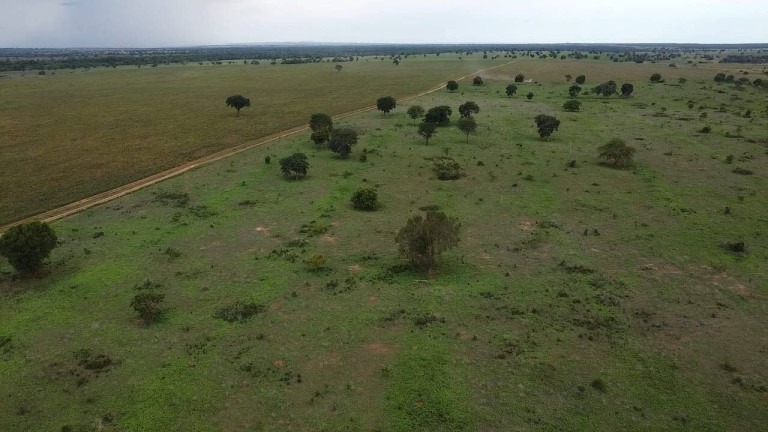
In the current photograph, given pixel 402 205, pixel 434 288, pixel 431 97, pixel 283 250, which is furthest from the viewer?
pixel 431 97

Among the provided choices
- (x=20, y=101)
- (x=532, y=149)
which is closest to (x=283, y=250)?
(x=532, y=149)

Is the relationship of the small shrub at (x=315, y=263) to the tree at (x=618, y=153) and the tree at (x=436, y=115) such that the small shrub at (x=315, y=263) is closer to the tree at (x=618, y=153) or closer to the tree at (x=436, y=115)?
the tree at (x=618, y=153)

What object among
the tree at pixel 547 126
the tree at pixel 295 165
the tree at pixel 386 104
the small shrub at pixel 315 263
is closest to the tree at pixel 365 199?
the tree at pixel 295 165

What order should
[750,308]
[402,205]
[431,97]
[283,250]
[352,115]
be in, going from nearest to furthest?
[750,308] < [283,250] < [402,205] < [352,115] < [431,97]

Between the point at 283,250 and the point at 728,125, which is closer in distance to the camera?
the point at 283,250

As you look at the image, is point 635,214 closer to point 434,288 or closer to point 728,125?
point 434,288
